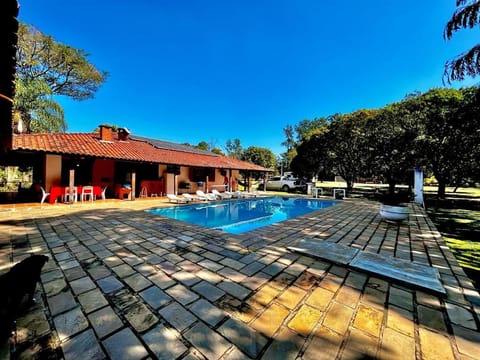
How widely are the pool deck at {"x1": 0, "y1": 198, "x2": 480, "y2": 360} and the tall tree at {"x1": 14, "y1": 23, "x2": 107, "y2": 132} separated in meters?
15.0

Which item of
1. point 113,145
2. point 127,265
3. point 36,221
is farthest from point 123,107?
point 127,265

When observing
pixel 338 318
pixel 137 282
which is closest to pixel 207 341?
pixel 338 318

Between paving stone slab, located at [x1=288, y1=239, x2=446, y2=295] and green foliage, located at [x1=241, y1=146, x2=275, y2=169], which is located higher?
green foliage, located at [x1=241, y1=146, x2=275, y2=169]

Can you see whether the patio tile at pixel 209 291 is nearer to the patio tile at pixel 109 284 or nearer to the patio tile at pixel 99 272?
the patio tile at pixel 109 284

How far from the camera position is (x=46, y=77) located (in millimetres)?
17656

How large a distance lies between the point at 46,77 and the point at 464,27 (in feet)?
89.8

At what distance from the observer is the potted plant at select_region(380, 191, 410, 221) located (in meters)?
6.21

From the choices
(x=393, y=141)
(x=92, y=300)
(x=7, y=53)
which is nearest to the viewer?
(x=7, y=53)

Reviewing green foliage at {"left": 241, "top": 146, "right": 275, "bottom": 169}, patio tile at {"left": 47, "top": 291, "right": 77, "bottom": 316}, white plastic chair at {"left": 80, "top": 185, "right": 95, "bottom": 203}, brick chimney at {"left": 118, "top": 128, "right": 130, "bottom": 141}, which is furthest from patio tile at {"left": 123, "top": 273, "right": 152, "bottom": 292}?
green foliage at {"left": 241, "top": 146, "right": 275, "bottom": 169}

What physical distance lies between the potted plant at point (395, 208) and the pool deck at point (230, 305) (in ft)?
6.47

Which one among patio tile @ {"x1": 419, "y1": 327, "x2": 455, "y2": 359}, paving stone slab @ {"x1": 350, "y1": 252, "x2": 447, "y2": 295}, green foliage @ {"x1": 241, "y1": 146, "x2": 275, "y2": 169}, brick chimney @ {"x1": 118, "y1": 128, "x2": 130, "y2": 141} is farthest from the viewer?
green foliage @ {"x1": 241, "y1": 146, "x2": 275, "y2": 169}

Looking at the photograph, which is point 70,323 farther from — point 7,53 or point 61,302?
point 7,53

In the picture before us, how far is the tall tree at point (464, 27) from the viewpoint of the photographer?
238 inches

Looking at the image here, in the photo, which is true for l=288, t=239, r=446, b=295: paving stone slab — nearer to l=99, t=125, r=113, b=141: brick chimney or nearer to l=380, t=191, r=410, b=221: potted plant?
l=380, t=191, r=410, b=221: potted plant
